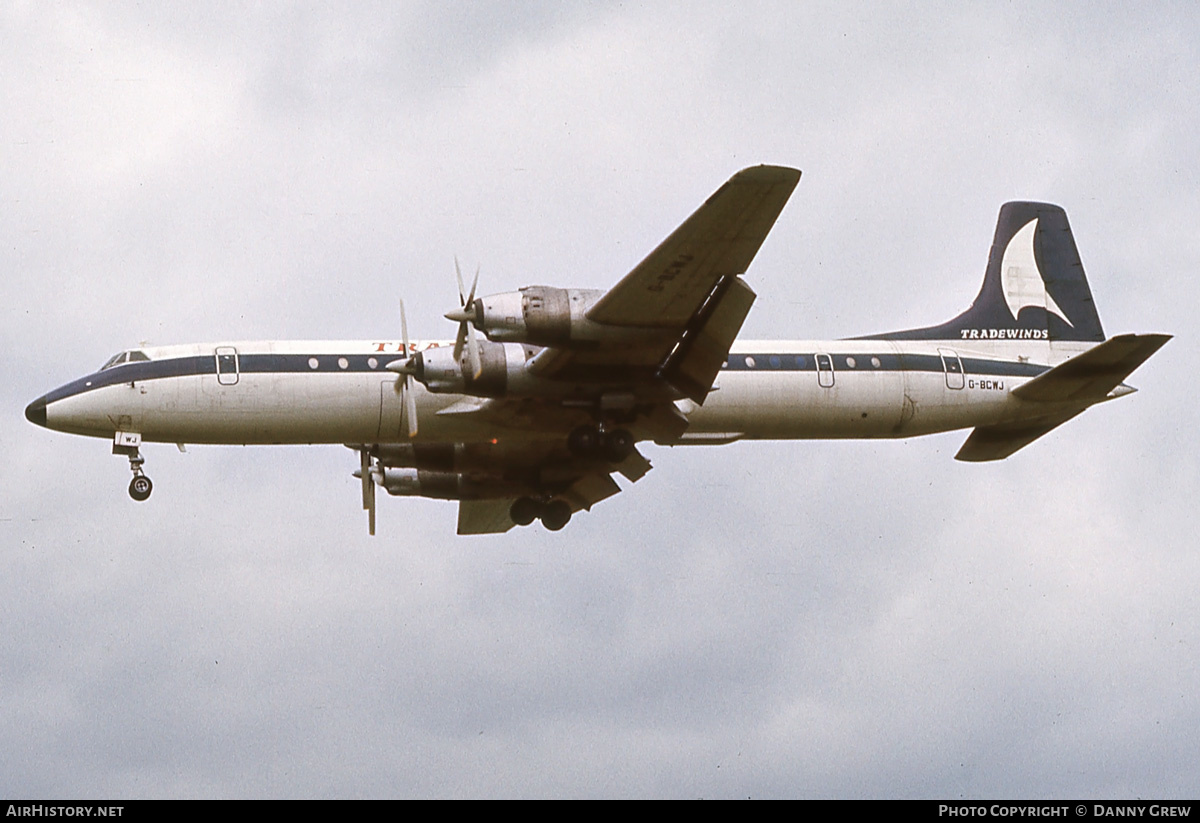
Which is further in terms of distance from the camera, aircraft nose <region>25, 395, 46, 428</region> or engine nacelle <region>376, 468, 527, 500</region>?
engine nacelle <region>376, 468, 527, 500</region>

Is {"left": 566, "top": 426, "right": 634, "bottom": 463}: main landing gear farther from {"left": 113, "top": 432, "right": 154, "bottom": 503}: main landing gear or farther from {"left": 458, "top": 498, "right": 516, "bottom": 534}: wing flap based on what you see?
{"left": 113, "top": 432, "right": 154, "bottom": 503}: main landing gear

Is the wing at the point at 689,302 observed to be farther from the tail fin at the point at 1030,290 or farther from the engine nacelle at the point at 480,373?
the tail fin at the point at 1030,290

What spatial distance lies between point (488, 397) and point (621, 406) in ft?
9.66

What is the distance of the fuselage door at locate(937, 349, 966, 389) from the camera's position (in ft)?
127

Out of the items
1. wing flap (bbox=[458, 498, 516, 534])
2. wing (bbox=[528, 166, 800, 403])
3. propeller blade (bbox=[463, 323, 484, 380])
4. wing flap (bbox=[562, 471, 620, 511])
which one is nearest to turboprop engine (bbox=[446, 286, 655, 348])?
wing (bbox=[528, 166, 800, 403])

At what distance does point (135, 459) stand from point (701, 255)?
13.9m

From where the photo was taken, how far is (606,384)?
3409 cm

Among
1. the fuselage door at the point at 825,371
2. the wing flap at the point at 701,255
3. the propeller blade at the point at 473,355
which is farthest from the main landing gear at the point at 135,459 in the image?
the fuselage door at the point at 825,371

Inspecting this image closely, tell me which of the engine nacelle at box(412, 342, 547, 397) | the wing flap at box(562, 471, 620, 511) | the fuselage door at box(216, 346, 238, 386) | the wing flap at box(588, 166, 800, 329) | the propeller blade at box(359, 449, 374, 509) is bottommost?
the wing flap at box(562, 471, 620, 511)

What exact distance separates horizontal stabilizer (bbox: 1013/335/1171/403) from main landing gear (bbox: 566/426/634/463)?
1051 cm

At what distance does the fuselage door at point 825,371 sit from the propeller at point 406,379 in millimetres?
9535

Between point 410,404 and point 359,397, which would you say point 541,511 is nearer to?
point 359,397
